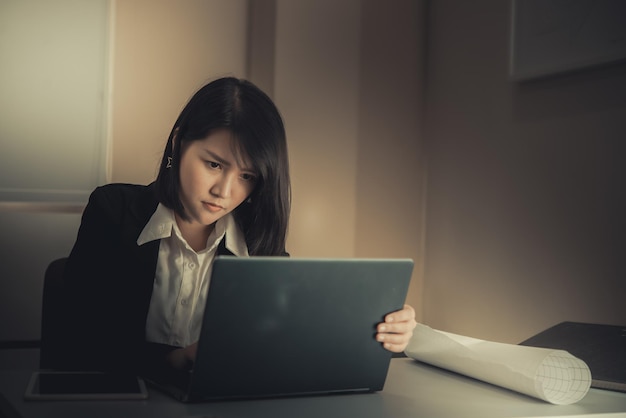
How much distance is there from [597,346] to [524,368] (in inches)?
15.1

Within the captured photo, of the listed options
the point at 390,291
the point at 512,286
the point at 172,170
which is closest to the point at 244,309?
the point at 390,291

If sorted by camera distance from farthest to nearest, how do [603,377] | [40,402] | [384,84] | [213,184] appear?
1. [384,84]
2. [213,184]
3. [603,377]
4. [40,402]

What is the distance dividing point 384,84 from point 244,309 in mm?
1953

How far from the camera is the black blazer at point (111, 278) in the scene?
1399 millimetres

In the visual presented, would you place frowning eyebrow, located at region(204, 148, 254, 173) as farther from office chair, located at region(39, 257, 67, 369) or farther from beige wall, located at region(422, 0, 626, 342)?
beige wall, located at region(422, 0, 626, 342)

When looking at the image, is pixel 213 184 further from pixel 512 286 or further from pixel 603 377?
pixel 512 286

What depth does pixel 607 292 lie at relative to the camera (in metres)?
1.94

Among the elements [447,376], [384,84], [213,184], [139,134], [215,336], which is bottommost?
[447,376]

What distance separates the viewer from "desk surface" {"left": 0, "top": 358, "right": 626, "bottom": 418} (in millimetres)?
950

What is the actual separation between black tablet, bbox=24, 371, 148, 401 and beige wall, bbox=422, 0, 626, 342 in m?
1.34

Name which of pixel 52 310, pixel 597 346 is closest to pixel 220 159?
pixel 52 310

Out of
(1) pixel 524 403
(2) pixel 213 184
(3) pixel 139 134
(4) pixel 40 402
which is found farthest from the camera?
(3) pixel 139 134

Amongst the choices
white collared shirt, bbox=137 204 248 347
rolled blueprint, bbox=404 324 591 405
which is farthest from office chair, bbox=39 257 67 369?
rolled blueprint, bbox=404 324 591 405

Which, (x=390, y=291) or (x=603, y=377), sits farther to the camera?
(x=603, y=377)
